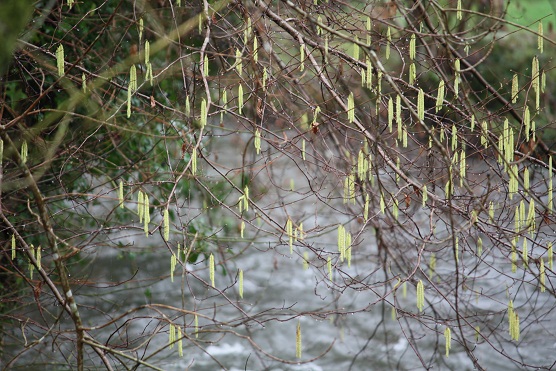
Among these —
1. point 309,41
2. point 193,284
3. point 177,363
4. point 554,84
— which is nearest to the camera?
point 309,41

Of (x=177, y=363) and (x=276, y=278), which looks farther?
(x=276, y=278)

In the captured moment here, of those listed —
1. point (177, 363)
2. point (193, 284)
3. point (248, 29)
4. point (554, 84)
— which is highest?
point (554, 84)

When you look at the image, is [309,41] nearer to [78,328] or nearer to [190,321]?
[78,328]

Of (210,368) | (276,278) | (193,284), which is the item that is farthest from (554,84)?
(210,368)

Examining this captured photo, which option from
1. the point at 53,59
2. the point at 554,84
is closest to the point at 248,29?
the point at 53,59

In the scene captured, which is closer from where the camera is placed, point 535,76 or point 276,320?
point 535,76

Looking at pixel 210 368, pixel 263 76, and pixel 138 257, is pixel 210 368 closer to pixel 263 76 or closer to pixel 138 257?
pixel 138 257

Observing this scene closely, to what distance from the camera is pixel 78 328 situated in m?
2.64

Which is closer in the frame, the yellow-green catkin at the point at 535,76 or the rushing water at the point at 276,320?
the yellow-green catkin at the point at 535,76

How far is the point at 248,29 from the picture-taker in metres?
3.25

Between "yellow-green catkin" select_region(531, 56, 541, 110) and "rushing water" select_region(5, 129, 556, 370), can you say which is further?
"rushing water" select_region(5, 129, 556, 370)

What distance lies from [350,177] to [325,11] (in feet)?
3.81

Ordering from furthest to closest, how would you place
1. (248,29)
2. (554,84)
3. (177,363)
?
(554,84) → (177,363) → (248,29)

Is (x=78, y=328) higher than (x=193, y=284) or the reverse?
the reverse
